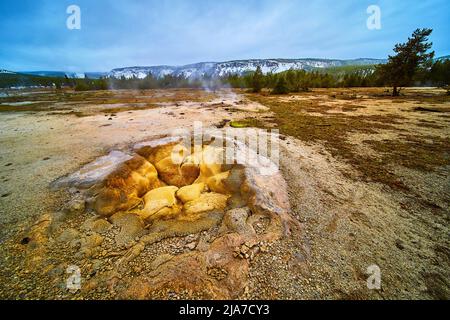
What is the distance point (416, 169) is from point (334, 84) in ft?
245

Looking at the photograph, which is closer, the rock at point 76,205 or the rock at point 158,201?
the rock at point 76,205

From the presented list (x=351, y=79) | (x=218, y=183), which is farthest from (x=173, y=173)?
(x=351, y=79)

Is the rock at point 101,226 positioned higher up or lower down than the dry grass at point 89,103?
lower down

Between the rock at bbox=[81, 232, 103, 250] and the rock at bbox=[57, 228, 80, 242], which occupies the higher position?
the rock at bbox=[57, 228, 80, 242]

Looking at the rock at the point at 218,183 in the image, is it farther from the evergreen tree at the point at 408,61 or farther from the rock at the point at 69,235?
the evergreen tree at the point at 408,61

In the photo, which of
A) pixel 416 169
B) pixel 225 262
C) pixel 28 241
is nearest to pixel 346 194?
pixel 416 169

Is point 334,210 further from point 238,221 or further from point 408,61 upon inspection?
point 408,61

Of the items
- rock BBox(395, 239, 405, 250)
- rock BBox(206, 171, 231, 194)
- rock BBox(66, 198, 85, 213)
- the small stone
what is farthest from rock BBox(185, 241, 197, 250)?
rock BBox(395, 239, 405, 250)

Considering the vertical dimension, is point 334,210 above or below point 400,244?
above

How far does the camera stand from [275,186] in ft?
18.7

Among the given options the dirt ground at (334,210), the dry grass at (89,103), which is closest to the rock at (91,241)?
the dirt ground at (334,210)

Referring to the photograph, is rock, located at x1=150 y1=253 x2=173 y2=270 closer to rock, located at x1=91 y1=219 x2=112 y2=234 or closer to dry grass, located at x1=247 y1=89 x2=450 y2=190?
rock, located at x1=91 y1=219 x2=112 y2=234

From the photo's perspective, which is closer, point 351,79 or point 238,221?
point 238,221

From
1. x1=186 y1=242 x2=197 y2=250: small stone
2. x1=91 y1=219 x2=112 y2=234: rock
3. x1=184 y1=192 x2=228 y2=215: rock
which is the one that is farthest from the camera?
x1=184 y1=192 x2=228 y2=215: rock
